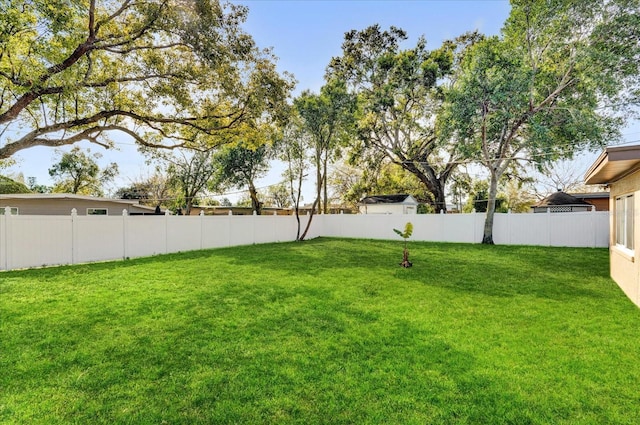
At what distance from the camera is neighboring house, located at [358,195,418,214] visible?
863 inches

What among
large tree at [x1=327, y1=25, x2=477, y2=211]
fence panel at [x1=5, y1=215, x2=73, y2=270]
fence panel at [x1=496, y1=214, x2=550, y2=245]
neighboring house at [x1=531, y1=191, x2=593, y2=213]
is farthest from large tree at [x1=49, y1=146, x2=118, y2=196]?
neighboring house at [x1=531, y1=191, x2=593, y2=213]

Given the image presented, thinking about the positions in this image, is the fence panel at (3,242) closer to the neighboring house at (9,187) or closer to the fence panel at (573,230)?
the neighboring house at (9,187)

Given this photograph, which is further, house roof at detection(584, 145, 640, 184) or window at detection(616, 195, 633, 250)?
window at detection(616, 195, 633, 250)

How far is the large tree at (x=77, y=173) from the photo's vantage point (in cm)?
2386

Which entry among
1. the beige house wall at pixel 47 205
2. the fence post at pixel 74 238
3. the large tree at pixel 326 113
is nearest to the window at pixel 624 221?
the large tree at pixel 326 113

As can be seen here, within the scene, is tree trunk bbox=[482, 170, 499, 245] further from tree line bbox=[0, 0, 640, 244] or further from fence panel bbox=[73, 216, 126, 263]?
fence panel bbox=[73, 216, 126, 263]

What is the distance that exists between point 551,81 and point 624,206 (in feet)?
30.8

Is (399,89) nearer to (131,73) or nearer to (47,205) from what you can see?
(131,73)

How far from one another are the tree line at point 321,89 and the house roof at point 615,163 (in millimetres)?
6939

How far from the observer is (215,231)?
1248 cm

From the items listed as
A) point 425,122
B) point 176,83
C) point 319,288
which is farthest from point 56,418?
point 425,122

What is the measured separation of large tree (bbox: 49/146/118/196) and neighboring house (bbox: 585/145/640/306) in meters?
28.3

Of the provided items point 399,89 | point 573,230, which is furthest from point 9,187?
point 573,230

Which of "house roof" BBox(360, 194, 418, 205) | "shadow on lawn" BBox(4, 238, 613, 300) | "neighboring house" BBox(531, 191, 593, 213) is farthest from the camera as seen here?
"house roof" BBox(360, 194, 418, 205)
